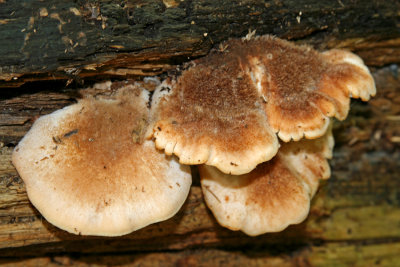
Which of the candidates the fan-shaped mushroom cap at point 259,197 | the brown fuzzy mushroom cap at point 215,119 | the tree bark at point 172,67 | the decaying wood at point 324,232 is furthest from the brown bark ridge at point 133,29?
the decaying wood at point 324,232

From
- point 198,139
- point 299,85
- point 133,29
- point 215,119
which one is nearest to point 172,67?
point 133,29

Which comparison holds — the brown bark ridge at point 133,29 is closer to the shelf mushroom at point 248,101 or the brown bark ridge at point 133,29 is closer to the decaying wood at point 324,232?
the shelf mushroom at point 248,101

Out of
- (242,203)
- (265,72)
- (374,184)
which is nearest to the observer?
(265,72)

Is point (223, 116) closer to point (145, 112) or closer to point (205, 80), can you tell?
point (205, 80)

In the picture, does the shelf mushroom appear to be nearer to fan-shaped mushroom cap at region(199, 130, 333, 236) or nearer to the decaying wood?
fan-shaped mushroom cap at region(199, 130, 333, 236)

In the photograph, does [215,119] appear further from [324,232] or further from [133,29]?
[324,232]

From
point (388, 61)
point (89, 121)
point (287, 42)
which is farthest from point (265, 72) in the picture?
point (388, 61)

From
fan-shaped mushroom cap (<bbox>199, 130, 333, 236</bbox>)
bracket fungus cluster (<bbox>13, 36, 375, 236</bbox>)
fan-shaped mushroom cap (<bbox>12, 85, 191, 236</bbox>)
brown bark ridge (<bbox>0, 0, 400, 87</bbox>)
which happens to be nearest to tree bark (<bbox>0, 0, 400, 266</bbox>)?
brown bark ridge (<bbox>0, 0, 400, 87</bbox>)
